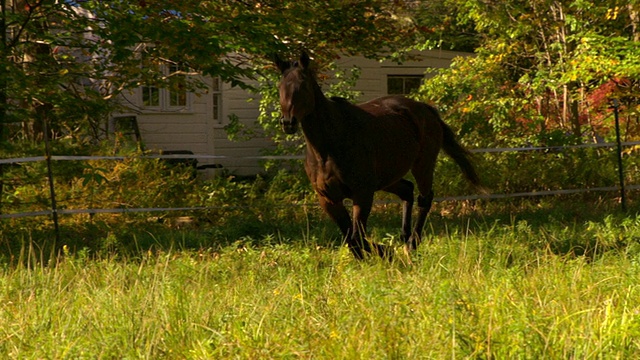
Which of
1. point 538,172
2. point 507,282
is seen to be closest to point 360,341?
point 507,282

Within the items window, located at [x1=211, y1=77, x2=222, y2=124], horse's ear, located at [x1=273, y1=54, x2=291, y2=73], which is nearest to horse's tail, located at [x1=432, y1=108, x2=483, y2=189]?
horse's ear, located at [x1=273, y1=54, x2=291, y2=73]

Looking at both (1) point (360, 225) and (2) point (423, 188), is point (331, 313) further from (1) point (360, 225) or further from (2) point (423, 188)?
(2) point (423, 188)

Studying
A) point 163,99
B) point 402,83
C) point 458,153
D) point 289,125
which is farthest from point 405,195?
point 402,83

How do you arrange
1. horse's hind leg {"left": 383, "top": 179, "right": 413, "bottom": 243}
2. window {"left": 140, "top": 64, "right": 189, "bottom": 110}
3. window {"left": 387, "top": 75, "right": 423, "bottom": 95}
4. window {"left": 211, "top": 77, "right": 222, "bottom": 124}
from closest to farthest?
horse's hind leg {"left": 383, "top": 179, "right": 413, "bottom": 243} → window {"left": 140, "top": 64, "right": 189, "bottom": 110} → window {"left": 211, "top": 77, "right": 222, "bottom": 124} → window {"left": 387, "top": 75, "right": 423, "bottom": 95}

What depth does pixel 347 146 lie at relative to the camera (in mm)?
8086

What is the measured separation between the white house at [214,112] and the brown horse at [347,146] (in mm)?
10455

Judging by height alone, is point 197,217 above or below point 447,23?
below

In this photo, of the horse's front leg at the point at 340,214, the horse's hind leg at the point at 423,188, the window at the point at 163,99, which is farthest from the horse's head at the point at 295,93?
the window at the point at 163,99

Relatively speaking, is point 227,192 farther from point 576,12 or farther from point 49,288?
point 576,12

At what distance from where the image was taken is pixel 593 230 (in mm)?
9695

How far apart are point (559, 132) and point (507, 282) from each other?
930cm

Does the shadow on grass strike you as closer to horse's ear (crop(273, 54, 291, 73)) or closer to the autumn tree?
the autumn tree

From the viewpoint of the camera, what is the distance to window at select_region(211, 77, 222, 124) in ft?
70.4

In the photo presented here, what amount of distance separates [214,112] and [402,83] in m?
4.63
